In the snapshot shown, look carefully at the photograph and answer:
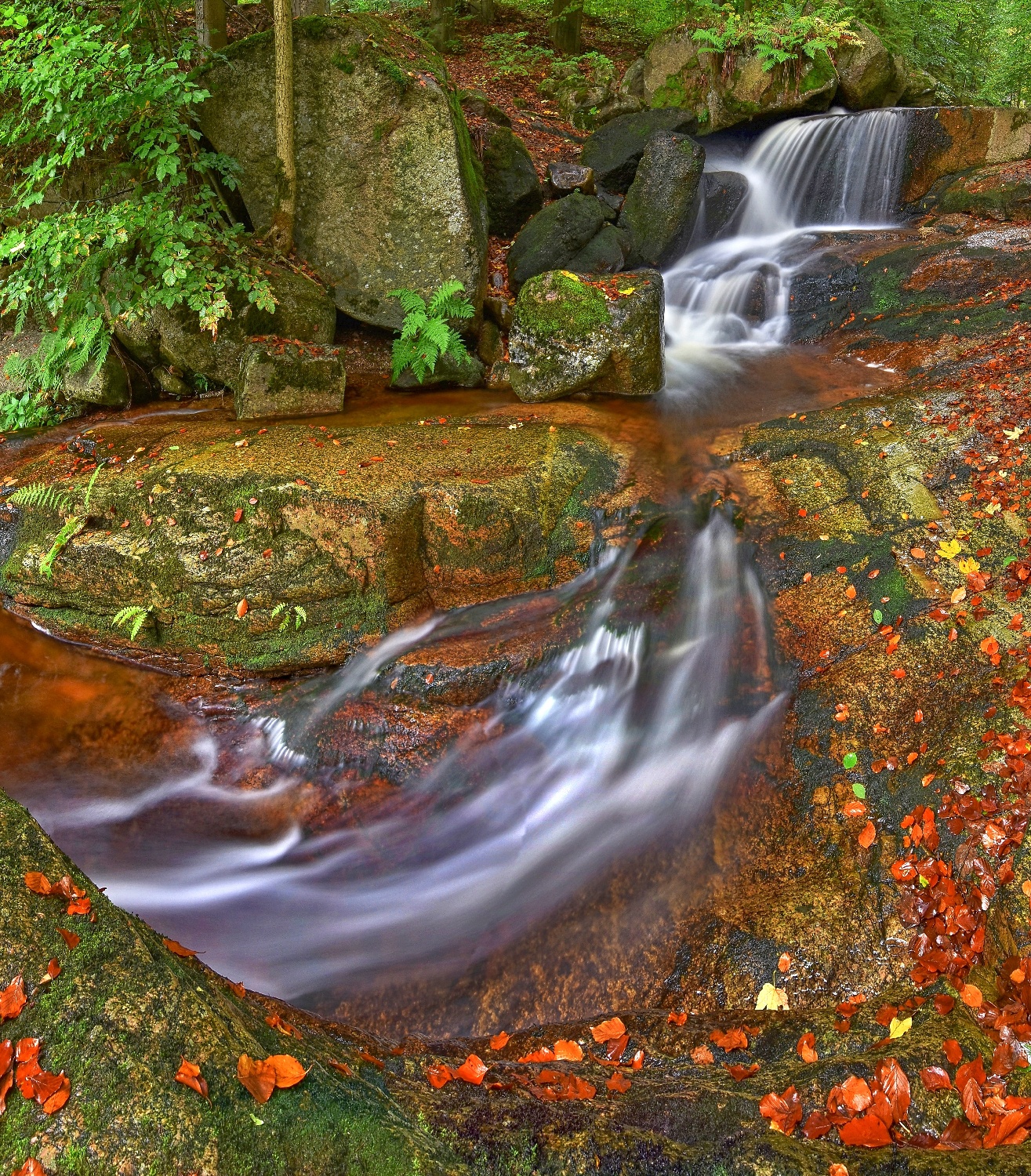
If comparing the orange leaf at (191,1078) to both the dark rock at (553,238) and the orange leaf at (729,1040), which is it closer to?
the orange leaf at (729,1040)

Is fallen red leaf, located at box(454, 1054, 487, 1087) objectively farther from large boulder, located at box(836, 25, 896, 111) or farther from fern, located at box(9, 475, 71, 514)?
large boulder, located at box(836, 25, 896, 111)

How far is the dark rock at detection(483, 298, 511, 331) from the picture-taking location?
28.2 feet

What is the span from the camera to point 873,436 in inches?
237

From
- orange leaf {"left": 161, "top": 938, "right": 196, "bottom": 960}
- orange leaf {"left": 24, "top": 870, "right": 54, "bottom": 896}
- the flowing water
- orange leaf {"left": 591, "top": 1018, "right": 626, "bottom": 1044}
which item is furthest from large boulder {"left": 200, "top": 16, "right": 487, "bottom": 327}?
orange leaf {"left": 591, "top": 1018, "right": 626, "bottom": 1044}

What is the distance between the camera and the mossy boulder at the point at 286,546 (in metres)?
5.43

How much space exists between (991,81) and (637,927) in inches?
846

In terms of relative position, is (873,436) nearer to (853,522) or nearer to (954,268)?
(853,522)

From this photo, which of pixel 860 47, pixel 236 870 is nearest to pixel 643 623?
pixel 236 870

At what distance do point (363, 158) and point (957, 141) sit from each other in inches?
332

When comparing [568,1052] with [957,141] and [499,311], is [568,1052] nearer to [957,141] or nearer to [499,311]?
[499,311]

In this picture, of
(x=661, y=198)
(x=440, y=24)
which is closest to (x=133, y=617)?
(x=661, y=198)

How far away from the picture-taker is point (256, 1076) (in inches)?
83.4

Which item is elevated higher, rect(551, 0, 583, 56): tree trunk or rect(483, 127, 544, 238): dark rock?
rect(551, 0, 583, 56): tree trunk

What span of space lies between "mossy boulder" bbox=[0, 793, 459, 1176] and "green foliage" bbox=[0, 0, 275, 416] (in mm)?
5677
